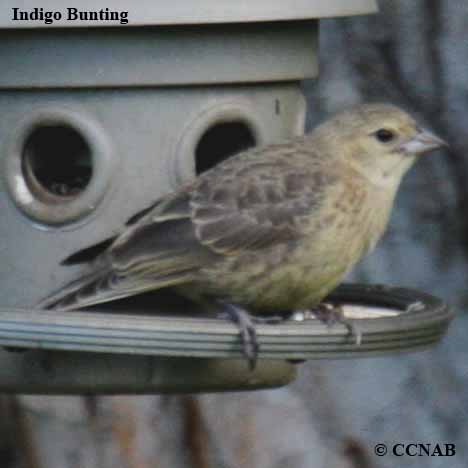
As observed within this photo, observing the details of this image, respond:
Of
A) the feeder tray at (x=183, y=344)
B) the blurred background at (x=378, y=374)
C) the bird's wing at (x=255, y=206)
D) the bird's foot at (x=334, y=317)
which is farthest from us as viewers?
the blurred background at (x=378, y=374)

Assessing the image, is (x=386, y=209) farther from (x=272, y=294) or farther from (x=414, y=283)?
(x=414, y=283)

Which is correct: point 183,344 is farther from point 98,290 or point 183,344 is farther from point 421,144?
point 421,144

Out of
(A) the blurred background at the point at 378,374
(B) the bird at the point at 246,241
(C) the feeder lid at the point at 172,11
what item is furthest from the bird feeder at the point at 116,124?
(A) the blurred background at the point at 378,374

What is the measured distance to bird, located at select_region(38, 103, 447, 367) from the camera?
5.48 m

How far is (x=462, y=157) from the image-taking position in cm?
677

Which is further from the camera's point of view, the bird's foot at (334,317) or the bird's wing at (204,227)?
the bird's wing at (204,227)

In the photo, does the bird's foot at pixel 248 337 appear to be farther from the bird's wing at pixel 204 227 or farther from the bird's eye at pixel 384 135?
the bird's eye at pixel 384 135

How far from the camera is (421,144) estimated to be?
228 inches

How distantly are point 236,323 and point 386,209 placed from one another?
84cm

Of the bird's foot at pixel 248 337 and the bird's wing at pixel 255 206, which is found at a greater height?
the bird's wing at pixel 255 206

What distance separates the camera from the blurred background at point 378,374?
6.81 metres

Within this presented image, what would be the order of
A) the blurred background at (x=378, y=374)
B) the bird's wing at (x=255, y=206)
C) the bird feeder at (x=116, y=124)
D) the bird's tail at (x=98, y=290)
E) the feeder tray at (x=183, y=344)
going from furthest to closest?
the blurred background at (x=378, y=374)
the bird feeder at (x=116, y=124)
the bird's wing at (x=255, y=206)
the bird's tail at (x=98, y=290)
the feeder tray at (x=183, y=344)

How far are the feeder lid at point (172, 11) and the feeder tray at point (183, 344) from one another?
83cm

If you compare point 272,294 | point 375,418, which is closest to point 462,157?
point 375,418
